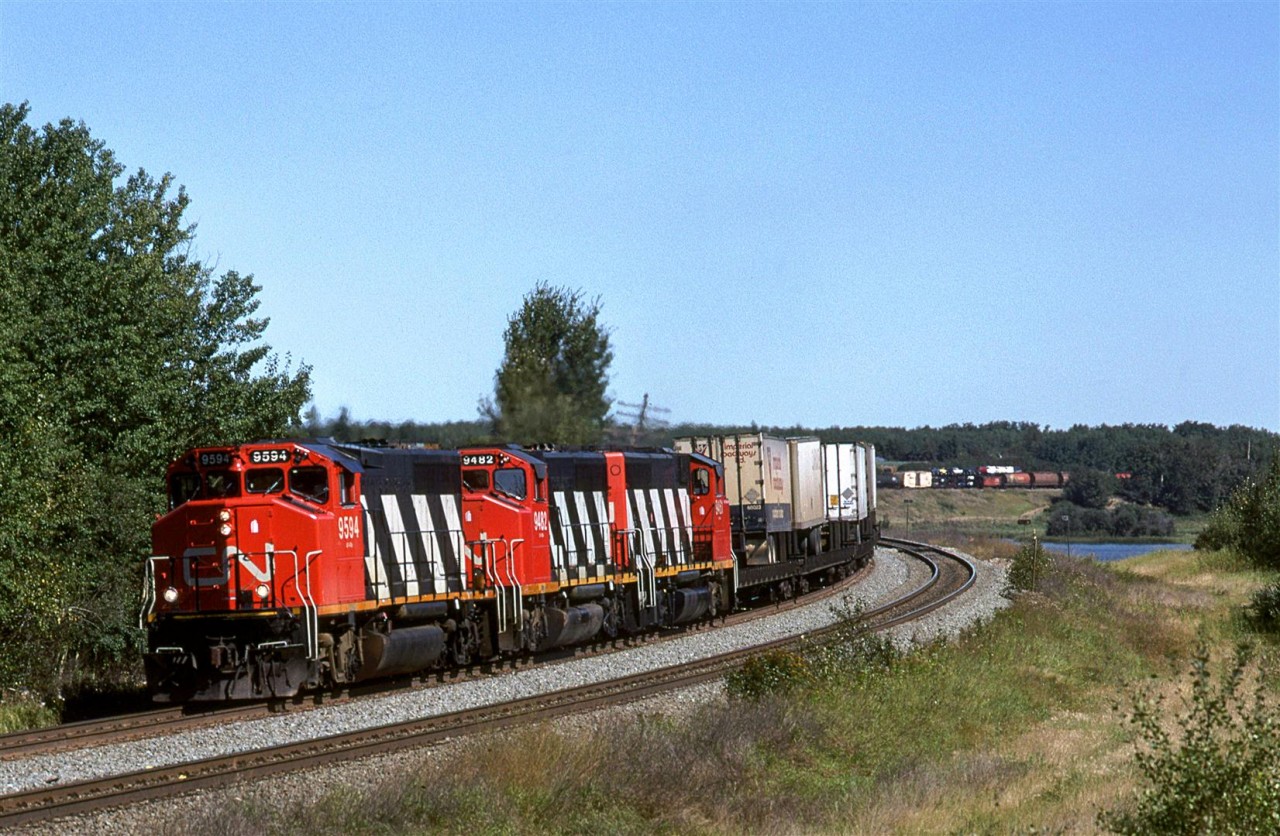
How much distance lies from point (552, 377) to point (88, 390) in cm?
1850

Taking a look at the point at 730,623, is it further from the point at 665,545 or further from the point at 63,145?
the point at 63,145

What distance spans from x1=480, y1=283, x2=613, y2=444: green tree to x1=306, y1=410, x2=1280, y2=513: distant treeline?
4942 millimetres

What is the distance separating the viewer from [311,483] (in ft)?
62.6

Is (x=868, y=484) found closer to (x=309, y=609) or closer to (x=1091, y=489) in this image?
(x=309, y=609)

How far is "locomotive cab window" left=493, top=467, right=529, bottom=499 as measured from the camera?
23.7 m

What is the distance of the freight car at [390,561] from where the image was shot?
60.0 feet

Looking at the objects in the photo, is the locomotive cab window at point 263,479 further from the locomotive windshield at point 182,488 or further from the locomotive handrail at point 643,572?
the locomotive handrail at point 643,572

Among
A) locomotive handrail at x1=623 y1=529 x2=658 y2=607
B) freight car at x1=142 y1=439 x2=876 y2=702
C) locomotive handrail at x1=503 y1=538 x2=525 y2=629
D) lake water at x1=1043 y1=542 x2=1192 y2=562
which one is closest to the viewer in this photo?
freight car at x1=142 y1=439 x2=876 y2=702

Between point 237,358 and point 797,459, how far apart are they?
14.5 m

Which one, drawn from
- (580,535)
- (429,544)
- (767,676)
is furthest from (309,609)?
(580,535)

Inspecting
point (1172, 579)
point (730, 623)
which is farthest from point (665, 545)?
point (1172, 579)

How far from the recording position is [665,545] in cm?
2895

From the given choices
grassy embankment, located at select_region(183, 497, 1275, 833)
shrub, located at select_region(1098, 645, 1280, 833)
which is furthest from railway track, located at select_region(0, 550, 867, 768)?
shrub, located at select_region(1098, 645, 1280, 833)

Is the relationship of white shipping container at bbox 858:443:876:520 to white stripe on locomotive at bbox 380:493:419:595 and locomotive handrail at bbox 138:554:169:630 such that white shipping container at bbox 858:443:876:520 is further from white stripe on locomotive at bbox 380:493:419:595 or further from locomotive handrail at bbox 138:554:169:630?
locomotive handrail at bbox 138:554:169:630
